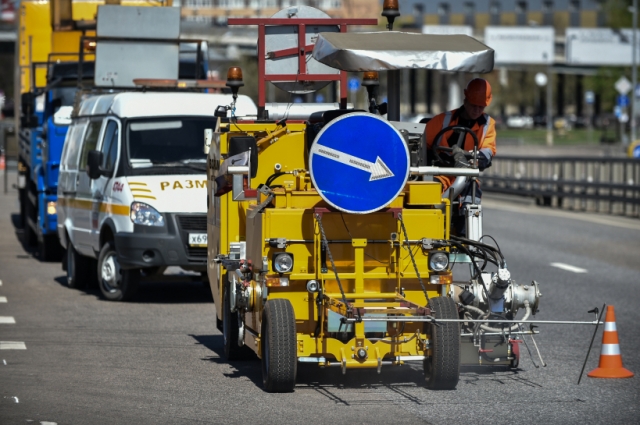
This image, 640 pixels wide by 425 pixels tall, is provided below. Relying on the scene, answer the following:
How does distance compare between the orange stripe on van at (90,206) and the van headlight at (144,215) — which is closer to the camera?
the van headlight at (144,215)

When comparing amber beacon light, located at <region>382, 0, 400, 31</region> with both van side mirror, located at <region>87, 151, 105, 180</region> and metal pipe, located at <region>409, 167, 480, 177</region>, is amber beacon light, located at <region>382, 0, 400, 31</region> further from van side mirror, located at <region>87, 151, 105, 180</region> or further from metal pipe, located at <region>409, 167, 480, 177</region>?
van side mirror, located at <region>87, 151, 105, 180</region>

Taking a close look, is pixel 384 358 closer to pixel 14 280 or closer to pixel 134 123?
pixel 134 123

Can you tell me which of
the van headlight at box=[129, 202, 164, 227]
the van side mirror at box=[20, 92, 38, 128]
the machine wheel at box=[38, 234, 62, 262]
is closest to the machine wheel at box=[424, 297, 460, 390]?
the van headlight at box=[129, 202, 164, 227]

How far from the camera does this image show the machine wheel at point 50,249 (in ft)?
62.6

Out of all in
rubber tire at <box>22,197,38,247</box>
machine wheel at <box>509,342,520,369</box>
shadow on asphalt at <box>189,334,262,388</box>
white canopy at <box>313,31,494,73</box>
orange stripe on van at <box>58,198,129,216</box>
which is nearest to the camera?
white canopy at <box>313,31,494,73</box>

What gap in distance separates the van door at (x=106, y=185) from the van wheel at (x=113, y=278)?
0.34 meters

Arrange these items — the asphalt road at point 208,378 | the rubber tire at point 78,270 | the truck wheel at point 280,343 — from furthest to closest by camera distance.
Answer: the rubber tire at point 78,270 → the truck wheel at point 280,343 → the asphalt road at point 208,378

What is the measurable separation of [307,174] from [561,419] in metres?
2.41

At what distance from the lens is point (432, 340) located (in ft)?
27.5

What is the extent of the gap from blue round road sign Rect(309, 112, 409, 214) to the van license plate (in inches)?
220

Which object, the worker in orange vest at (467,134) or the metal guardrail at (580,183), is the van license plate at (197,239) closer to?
the worker in orange vest at (467,134)

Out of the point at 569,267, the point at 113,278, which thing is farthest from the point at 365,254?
the point at 569,267

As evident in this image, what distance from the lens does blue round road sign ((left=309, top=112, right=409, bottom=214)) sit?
8.41 metres

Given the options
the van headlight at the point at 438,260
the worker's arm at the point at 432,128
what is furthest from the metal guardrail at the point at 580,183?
the van headlight at the point at 438,260
